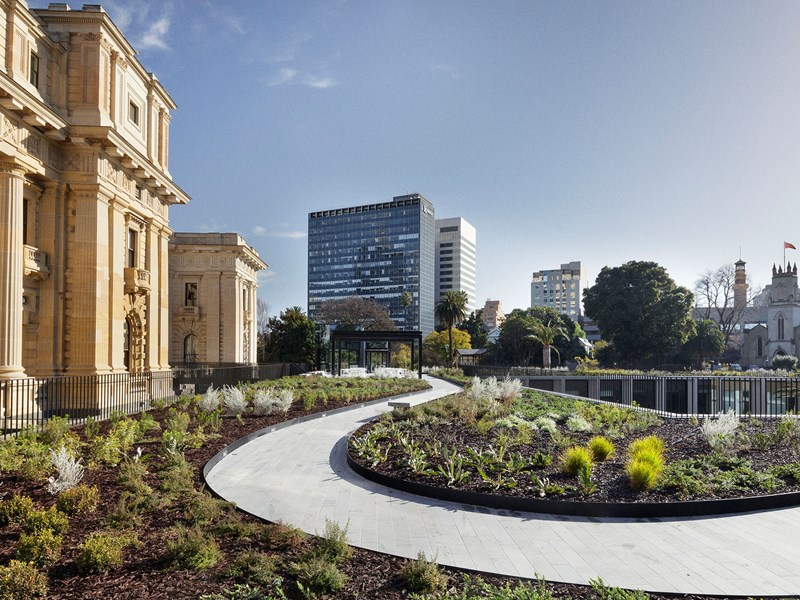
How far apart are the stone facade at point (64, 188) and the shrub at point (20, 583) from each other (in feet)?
45.3

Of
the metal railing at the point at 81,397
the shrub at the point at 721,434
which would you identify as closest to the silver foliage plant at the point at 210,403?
the metal railing at the point at 81,397

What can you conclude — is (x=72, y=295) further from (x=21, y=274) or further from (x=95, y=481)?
(x=95, y=481)

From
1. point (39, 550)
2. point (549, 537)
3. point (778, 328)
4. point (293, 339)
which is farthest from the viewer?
point (778, 328)

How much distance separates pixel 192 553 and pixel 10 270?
15.0m

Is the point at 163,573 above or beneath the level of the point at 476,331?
above

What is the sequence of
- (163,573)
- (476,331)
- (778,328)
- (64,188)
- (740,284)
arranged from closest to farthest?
(163,573)
(64,188)
(778,328)
(740,284)
(476,331)

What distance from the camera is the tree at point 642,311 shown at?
177 ft

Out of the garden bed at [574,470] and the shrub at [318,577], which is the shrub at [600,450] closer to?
the garden bed at [574,470]

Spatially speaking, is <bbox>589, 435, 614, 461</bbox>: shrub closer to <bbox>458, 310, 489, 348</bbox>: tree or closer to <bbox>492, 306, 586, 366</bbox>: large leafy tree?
<bbox>492, 306, 586, 366</bbox>: large leafy tree

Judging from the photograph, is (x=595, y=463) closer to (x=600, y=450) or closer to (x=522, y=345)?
(x=600, y=450)

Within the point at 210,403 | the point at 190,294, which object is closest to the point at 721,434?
the point at 210,403

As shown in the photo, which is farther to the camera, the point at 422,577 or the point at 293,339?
the point at 293,339

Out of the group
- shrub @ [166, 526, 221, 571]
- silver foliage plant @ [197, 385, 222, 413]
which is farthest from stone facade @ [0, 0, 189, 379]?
shrub @ [166, 526, 221, 571]

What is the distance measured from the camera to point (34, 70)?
1831 cm
